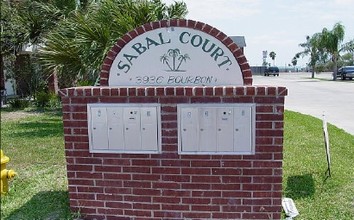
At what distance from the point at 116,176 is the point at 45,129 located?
6.22m

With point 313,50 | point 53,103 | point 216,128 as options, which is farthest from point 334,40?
point 216,128

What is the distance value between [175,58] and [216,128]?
0.78 metres

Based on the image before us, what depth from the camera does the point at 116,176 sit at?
3607mm

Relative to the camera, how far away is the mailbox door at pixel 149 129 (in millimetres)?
3455

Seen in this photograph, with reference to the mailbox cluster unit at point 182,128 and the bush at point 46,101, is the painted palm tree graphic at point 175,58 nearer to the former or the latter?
the mailbox cluster unit at point 182,128

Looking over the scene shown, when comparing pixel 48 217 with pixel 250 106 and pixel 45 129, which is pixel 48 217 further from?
pixel 45 129

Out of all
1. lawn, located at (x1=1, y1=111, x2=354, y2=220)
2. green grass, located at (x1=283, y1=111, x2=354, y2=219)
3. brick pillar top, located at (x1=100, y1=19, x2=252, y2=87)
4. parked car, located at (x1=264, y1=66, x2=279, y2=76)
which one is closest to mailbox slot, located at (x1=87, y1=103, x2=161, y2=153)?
brick pillar top, located at (x1=100, y1=19, x2=252, y2=87)

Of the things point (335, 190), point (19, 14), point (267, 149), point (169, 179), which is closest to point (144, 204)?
point (169, 179)

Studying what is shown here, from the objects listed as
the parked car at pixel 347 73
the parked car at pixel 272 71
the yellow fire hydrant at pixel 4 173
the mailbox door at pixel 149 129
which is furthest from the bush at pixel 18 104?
the parked car at pixel 272 71

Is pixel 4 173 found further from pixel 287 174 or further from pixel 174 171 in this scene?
pixel 287 174

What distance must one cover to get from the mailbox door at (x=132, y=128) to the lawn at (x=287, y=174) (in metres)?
0.96

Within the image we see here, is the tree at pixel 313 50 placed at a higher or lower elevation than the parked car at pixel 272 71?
higher

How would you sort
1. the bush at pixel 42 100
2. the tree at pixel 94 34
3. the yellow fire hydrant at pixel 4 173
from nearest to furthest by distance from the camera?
the yellow fire hydrant at pixel 4 173 < the tree at pixel 94 34 < the bush at pixel 42 100

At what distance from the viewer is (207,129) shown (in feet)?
11.2
